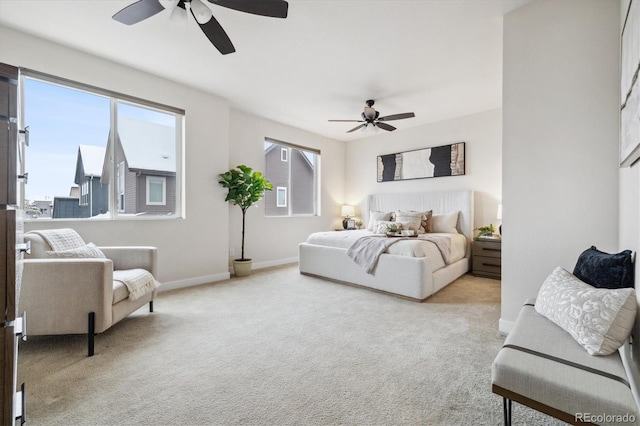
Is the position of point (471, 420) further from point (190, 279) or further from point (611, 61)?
point (190, 279)

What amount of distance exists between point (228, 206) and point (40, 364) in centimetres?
278

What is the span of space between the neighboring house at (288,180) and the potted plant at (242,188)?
0.90 meters

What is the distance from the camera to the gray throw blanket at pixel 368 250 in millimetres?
3512

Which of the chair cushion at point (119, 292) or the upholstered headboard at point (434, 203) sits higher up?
the upholstered headboard at point (434, 203)

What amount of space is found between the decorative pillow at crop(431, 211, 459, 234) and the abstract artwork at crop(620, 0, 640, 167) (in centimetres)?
304

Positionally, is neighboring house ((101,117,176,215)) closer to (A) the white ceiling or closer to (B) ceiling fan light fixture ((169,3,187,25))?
(A) the white ceiling

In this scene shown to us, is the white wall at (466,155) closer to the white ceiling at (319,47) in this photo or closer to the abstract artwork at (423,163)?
the abstract artwork at (423,163)

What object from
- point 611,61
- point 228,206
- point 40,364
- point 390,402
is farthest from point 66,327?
point 611,61

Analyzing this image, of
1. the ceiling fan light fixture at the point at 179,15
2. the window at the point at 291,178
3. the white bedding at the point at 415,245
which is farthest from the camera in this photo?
the window at the point at 291,178

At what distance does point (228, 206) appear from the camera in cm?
436

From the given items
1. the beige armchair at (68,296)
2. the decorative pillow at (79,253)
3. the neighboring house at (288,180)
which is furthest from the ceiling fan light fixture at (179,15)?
the neighboring house at (288,180)

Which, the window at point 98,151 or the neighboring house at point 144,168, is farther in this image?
the neighboring house at point 144,168

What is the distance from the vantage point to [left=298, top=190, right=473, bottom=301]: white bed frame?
3181 millimetres

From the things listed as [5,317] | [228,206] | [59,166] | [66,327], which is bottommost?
[66,327]
